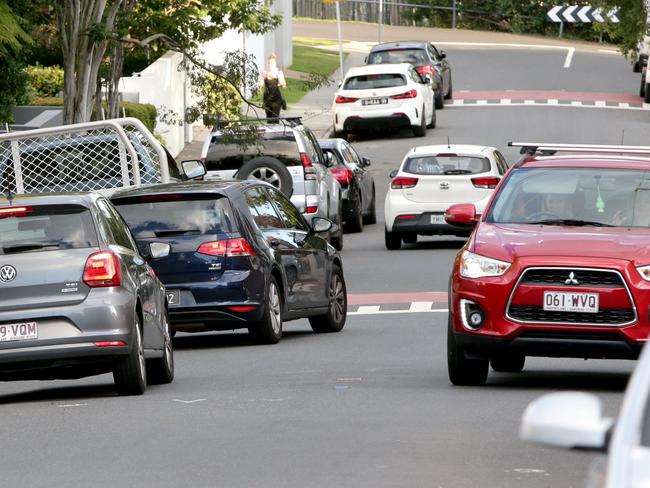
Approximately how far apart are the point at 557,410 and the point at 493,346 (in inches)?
292

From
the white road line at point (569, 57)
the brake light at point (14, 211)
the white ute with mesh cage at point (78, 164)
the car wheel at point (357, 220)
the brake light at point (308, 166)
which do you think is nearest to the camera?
the brake light at point (14, 211)

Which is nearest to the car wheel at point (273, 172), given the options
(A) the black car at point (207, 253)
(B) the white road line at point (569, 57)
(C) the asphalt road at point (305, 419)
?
(C) the asphalt road at point (305, 419)

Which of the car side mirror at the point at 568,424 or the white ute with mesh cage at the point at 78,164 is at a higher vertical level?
the car side mirror at the point at 568,424

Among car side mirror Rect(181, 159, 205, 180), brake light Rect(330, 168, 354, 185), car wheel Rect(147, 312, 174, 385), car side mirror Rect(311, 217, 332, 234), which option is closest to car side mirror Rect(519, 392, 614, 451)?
car wheel Rect(147, 312, 174, 385)

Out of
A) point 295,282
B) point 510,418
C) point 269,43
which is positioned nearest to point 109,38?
point 295,282

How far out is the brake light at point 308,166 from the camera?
1000 inches

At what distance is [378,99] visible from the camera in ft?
140

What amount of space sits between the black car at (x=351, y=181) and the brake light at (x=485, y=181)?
254cm

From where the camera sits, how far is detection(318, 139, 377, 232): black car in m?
29.8

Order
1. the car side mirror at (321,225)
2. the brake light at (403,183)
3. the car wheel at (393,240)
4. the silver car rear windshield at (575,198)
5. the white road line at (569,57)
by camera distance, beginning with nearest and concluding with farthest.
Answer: the silver car rear windshield at (575,198) < the car side mirror at (321,225) < the brake light at (403,183) < the car wheel at (393,240) < the white road line at (569,57)

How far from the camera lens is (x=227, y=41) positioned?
4891cm

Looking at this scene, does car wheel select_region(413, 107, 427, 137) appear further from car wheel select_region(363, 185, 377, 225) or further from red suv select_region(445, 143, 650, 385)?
red suv select_region(445, 143, 650, 385)

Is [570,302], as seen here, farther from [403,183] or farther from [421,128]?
[421,128]

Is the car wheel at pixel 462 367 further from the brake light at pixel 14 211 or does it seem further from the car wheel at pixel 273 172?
the car wheel at pixel 273 172
